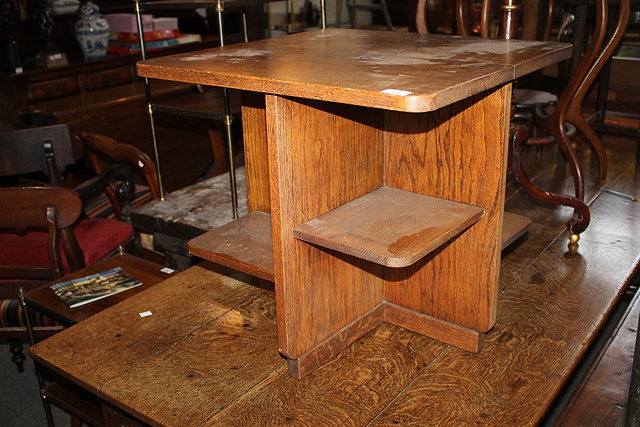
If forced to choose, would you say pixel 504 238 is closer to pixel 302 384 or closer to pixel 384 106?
pixel 302 384

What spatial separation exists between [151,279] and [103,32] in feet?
8.63

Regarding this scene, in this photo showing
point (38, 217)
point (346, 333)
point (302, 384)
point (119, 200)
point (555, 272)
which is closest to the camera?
point (302, 384)

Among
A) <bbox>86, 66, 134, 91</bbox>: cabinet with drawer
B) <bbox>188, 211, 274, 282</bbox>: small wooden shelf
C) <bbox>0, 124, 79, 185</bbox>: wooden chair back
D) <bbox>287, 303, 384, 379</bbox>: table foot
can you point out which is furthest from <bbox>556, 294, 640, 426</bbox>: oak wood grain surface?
<bbox>86, 66, 134, 91</bbox>: cabinet with drawer

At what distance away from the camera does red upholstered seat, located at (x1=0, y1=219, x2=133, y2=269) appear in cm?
272

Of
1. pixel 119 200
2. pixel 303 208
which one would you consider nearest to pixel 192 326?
pixel 303 208

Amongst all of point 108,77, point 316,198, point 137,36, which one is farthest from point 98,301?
point 137,36

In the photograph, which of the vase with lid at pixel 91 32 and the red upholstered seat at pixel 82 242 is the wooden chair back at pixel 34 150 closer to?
the red upholstered seat at pixel 82 242

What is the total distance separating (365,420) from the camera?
1.46 m

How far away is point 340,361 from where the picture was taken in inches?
65.5

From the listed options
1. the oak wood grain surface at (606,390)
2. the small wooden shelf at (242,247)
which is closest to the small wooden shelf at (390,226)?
the small wooden shelf at (242,247)

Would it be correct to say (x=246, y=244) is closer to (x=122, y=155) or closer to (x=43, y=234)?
(x=43, y=234)

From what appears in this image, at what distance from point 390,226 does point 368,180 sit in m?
0.23

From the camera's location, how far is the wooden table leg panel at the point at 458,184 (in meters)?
1.54

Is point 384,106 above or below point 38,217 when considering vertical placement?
above
